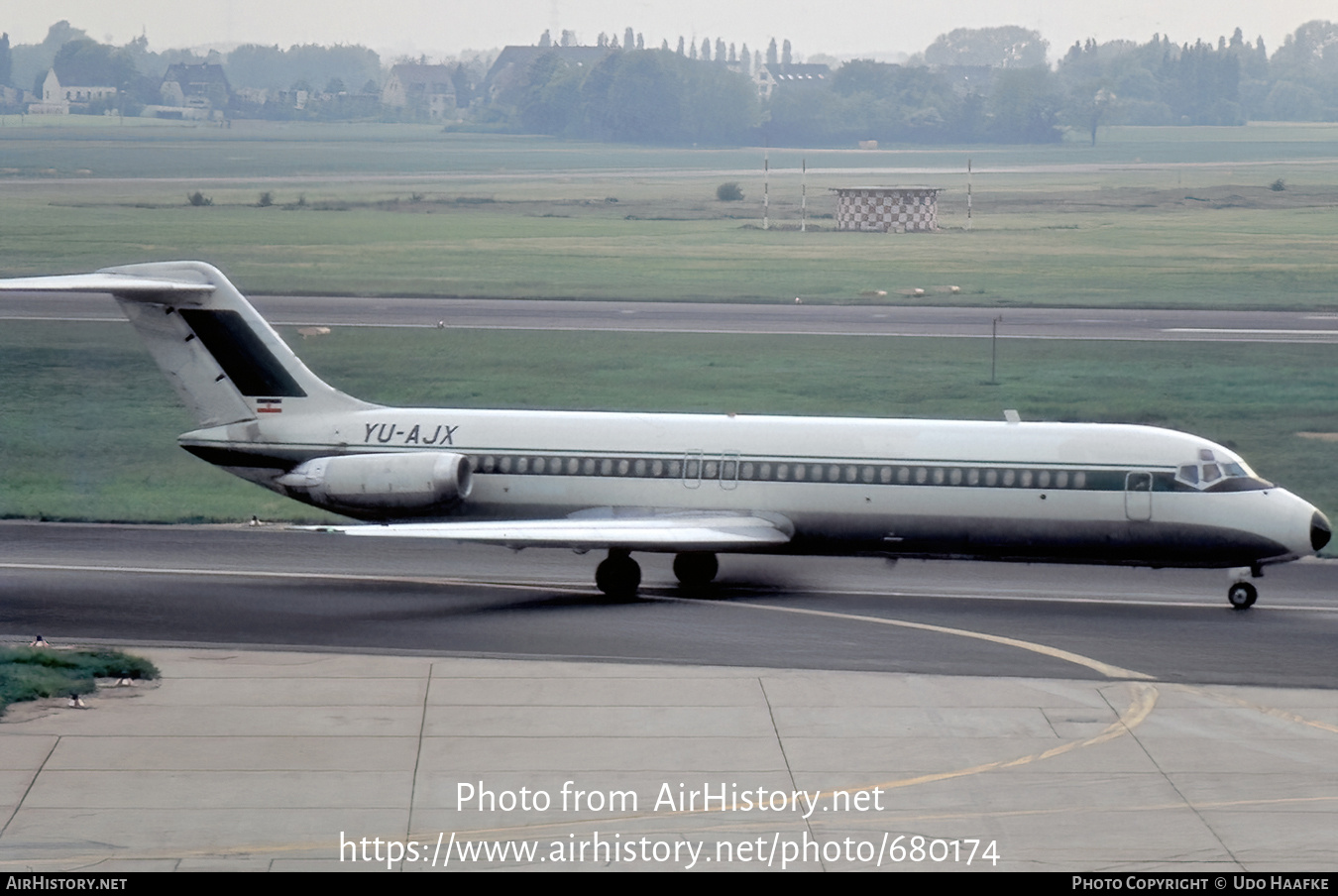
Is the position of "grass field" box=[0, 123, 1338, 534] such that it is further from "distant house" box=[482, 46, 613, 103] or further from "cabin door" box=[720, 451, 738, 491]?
→ "cabin door" box=[720, 451, 738, 491]

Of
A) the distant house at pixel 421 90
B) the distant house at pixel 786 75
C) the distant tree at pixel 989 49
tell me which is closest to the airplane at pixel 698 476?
the distant house at pixel 786 75

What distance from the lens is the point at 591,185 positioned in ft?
337

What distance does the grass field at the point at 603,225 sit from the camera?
228 feet

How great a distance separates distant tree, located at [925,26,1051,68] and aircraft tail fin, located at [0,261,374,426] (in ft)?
406

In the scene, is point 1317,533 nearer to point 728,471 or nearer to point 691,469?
point 728,471

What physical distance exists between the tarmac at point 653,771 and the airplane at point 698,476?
17.6ft

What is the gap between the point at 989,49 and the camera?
16012cm

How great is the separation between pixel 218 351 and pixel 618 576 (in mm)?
8761

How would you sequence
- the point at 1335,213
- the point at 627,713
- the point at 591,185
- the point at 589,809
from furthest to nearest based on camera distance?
the point at 591,185 → the point at 1335,213 → the point at 627,713 → the point at 589,809

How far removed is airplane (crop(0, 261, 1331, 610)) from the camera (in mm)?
27953

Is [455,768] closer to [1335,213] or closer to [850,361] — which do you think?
[850,361]

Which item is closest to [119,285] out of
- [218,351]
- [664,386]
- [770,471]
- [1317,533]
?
[218,351]
